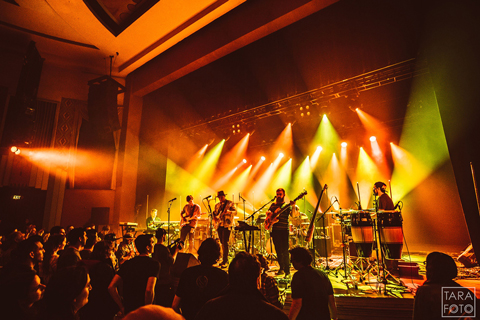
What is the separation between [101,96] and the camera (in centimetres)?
1062

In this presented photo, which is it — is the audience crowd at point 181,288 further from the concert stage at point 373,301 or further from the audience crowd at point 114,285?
the concert stage at point 373,301

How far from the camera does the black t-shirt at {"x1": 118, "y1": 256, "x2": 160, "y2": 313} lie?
2826 mm

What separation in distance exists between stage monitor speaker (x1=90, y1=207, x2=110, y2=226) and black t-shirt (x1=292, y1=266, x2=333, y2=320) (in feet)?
32.3

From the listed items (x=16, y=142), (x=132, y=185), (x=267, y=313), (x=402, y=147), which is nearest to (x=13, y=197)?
(x=16, y=142)

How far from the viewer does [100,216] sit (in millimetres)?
10562

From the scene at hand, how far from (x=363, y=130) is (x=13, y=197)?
13371 mm

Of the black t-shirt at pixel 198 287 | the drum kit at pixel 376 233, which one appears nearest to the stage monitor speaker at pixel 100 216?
the drum kit at pixel 376 233

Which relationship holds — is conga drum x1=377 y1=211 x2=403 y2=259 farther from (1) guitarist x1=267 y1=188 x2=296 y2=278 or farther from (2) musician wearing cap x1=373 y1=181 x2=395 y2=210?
(1) guitarist x1=267 y1=188 x2=296 y2=278

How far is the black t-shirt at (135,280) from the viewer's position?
283 centimetres

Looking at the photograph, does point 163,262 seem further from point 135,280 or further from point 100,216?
point 100,216

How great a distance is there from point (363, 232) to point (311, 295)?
343 cm

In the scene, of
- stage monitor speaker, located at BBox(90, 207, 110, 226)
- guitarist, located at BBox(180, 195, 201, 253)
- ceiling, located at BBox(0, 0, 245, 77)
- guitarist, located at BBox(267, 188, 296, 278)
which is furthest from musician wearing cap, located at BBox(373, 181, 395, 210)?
stage monitor speaker, located at BBox(90, 207, 110, 226)

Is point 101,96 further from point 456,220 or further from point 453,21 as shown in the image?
point 456,220

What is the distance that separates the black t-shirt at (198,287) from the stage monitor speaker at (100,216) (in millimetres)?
9436
